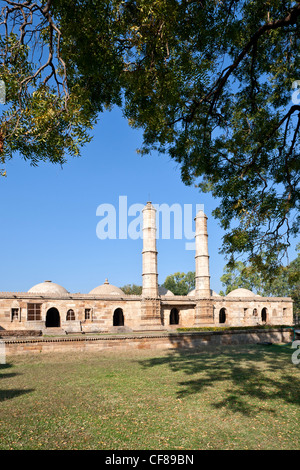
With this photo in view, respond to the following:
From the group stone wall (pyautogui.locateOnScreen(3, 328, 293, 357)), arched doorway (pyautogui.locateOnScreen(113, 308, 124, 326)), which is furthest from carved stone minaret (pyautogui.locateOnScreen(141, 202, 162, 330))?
stone wall (pyautogui.locateOnScreen(3, 328, 293, 357))

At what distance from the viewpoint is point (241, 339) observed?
20.0 metres

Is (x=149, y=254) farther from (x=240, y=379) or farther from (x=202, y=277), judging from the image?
(x=240, y=379)

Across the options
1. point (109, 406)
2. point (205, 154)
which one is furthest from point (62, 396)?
point (205, 154)

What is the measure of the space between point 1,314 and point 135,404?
16371 millimetres

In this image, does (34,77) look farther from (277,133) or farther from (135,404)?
(135,404)

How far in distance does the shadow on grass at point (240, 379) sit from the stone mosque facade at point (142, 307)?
1033 centimetres

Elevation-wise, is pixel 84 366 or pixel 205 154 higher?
pixel 205 154

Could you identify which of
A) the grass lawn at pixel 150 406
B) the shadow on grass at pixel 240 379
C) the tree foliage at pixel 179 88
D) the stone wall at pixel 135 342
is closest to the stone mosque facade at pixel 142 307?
the stone wall at pixel 135 342

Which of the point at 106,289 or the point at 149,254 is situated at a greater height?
the point at 149,254

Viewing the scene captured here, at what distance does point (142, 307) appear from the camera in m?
24.7

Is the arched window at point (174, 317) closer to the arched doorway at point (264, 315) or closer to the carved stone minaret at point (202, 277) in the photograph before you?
the carved stone minaret at point (202, 277)

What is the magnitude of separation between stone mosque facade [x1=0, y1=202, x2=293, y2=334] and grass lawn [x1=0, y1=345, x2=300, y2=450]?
1016cm

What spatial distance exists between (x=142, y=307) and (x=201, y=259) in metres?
7.27

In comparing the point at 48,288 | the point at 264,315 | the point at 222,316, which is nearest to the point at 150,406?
the point at 48,288
